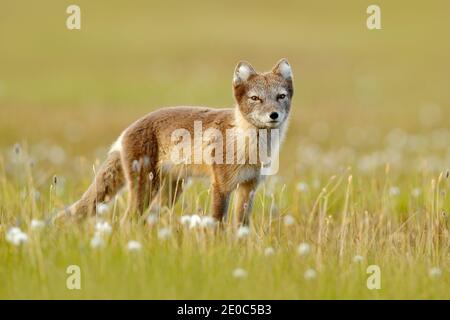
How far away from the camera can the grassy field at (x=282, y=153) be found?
6.48m

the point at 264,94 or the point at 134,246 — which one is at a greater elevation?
the point at 264,94

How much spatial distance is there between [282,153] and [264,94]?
10.0 meters

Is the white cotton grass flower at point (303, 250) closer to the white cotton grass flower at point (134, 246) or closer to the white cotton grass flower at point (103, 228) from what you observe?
the white cotton grass flower at point (134, 246)

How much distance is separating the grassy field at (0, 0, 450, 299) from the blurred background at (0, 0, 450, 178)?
107 millimetres

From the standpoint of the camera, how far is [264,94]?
8.48m

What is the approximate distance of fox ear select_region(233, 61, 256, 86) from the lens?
867 centimetres

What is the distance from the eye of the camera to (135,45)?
36875 millimetres

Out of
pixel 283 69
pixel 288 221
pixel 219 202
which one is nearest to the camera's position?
pixel 288 221

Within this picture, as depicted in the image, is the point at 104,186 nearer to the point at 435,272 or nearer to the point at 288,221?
the point at 288,221

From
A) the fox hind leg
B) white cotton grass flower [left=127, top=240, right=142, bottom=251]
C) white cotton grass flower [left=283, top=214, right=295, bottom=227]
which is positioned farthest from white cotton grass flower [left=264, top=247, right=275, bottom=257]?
the fox hind leg

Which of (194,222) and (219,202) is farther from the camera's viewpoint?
(219,202)

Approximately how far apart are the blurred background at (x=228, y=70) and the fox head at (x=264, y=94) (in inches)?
158

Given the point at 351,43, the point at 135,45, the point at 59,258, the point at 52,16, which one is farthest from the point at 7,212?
the point at 52,16

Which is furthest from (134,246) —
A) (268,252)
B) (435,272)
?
(435,272)
